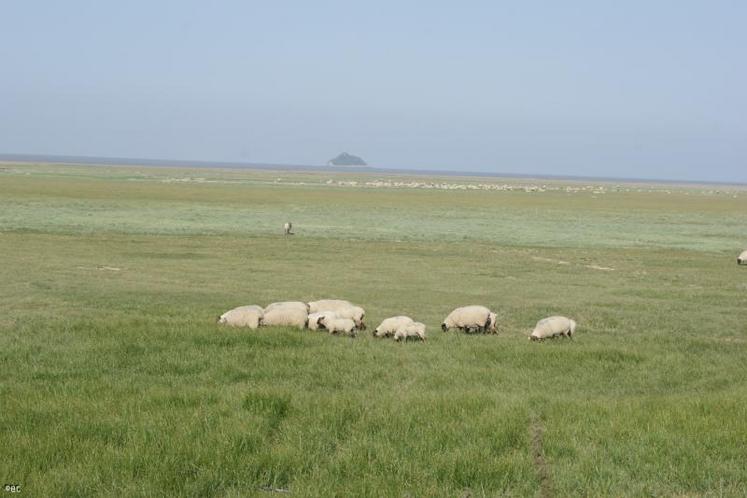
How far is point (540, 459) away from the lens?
7293mm

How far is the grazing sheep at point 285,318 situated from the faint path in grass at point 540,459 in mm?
7478

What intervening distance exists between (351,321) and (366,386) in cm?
426

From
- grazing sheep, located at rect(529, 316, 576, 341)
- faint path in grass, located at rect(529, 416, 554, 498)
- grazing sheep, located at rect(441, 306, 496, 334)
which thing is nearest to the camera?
faint path in grass, located at rect(529, 416, 554, 498)

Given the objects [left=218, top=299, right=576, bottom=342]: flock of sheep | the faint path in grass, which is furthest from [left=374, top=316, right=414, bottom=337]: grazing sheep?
the faint path in grass

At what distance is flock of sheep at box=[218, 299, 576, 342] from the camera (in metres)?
15.2

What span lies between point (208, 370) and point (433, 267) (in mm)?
18278

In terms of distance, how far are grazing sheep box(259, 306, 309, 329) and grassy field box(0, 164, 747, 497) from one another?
0.95m

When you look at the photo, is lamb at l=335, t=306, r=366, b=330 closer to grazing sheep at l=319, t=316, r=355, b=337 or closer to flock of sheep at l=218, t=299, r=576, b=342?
flock of sheep at l=218, t=299, r=576, b=342

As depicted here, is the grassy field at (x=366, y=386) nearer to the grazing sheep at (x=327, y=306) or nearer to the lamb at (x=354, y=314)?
the lamb at (x=354, y=314)

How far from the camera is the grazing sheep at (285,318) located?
15703 mm

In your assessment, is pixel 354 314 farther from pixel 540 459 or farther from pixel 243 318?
pixel 540 459

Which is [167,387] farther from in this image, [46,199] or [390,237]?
[46,199]

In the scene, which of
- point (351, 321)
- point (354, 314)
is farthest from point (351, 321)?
point (354, 314)

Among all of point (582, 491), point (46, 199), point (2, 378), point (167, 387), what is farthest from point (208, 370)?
point (46, 199)
